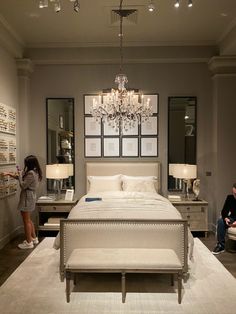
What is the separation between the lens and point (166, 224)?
11.3ft

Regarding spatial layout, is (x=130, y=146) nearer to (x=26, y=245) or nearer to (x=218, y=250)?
(x=218, y=250)

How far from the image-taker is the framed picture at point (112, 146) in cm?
594

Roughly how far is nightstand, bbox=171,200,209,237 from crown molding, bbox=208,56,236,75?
2398mm

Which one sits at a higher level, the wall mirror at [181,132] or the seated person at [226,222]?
the wall mirror at [181,132]

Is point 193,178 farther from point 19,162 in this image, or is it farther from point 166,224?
point 19,162

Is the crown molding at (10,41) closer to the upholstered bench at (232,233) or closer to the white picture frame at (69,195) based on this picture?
the white picture frame at (69,195)

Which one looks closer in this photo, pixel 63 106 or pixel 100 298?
pixel 100 298

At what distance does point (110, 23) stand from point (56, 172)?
2653mm

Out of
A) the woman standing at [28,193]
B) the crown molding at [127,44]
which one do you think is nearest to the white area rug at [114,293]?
the woman standing at [28,193]

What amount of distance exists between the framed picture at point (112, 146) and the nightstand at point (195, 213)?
1464 mm

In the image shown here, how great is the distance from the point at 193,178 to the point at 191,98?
1.56 metres

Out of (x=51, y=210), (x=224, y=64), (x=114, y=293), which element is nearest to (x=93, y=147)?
(x=51, y=210)

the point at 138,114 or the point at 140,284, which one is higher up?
the point at 138,114

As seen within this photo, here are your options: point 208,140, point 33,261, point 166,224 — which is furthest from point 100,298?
point 208,140
